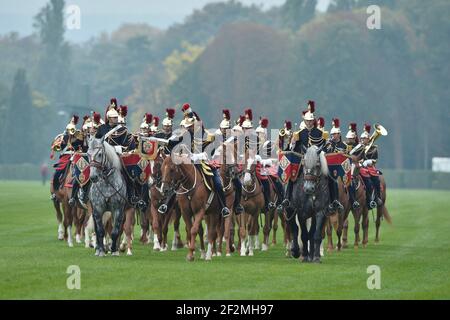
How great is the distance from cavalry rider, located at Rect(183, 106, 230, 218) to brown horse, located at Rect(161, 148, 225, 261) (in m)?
0.18

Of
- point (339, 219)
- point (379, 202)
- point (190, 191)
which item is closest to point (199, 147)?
point (190, 191)

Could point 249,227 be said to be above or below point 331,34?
below

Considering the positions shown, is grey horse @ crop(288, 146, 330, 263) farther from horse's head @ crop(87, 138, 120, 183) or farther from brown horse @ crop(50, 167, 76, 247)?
brown horse @ crop(50, 167, 76, 247)

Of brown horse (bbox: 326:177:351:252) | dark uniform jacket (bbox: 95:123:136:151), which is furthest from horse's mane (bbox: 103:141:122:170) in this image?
brown horse (bbox: 326:177:351:252)

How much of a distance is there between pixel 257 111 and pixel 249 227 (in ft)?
377

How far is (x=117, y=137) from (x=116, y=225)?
2195mm

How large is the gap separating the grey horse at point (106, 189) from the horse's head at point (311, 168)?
14.6ft

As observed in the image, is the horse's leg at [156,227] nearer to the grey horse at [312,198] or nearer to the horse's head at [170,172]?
the horse's head at [170,172]

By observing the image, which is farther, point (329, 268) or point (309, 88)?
point (309, 88)

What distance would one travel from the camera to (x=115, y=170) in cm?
3262

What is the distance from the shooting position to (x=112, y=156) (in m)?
32.4
